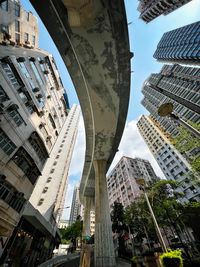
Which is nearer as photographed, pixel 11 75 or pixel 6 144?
pixel 6 144

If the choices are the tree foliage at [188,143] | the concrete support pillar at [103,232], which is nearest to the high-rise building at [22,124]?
the concrete support pillar at [103,232]

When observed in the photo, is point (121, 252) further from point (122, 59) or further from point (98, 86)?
point (122, 59)

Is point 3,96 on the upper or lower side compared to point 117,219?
upper

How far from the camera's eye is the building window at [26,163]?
1458 cm

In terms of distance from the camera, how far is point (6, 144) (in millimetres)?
13250

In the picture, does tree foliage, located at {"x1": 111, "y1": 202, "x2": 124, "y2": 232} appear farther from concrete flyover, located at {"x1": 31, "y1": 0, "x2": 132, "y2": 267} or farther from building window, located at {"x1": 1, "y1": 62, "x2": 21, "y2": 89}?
building window, located at {"x1": 1, "y1": 62, "x2": 21, "y2": 89}

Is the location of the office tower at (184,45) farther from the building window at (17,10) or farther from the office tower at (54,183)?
the building window at (17,10)

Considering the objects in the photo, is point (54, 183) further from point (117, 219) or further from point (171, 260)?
point (171, 260)

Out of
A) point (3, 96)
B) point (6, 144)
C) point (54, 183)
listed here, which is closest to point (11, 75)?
point (3, 96)

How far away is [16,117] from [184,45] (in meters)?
62.5

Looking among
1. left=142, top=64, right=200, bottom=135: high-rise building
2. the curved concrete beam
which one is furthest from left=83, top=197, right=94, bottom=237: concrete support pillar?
left=142, top=64, right=200, bottom=135: high-rise building

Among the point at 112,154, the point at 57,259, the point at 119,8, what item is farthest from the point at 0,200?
the point at 119,8

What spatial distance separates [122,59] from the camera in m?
9.09

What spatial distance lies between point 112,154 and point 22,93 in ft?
41.0
